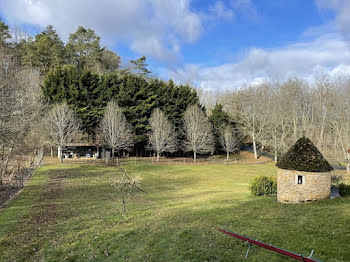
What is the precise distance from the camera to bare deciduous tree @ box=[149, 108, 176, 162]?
46500 mm

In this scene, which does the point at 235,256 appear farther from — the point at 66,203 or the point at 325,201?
the point at 66,203

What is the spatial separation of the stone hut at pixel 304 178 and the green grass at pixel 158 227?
0.76m

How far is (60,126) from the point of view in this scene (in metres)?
40.4

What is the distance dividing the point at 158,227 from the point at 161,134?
1346 inches

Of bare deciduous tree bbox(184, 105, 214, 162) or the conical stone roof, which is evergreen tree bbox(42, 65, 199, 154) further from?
the conical stone roof

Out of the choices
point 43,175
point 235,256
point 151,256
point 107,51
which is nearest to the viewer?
point 235,256

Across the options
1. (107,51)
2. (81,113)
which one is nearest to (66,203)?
(81,113)

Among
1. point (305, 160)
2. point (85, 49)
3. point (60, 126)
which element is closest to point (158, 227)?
point (305, 160)

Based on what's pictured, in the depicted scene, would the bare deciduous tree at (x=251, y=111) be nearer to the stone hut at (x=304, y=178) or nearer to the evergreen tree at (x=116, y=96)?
the evergreen tree at (x=116, y=96)

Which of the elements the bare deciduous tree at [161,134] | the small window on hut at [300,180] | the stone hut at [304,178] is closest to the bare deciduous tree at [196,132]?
the bare deciduous tree at [161,134]

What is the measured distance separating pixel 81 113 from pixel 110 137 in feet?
26.1

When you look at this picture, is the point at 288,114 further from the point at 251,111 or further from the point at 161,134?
the point at 161,134

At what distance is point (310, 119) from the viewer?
54.9 metres

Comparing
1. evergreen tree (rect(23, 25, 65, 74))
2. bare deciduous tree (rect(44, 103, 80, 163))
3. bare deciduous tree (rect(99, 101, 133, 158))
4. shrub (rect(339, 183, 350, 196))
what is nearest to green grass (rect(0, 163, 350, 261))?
shrub (rect(339, 183, 350, 196))
